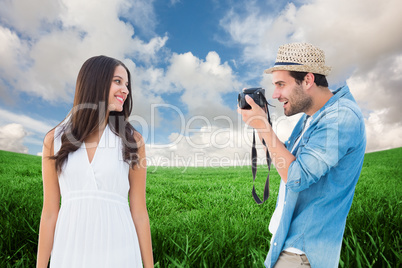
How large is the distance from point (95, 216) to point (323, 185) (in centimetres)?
151

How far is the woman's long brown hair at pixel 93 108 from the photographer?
7.07ft

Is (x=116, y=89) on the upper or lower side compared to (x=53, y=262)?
upper

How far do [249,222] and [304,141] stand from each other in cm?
294

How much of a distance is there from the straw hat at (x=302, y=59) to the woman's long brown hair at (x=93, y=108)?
4.07ft

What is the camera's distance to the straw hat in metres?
2.13

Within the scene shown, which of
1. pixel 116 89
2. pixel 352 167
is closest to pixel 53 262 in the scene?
pixel 116 89

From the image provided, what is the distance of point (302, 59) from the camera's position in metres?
2.16

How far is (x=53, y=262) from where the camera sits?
1.94 meters

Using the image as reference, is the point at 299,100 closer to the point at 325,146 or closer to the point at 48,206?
the point at 325,146

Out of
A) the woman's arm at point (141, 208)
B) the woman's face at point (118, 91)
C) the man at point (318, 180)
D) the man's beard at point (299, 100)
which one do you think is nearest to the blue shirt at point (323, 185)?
the man at point (318, 180)

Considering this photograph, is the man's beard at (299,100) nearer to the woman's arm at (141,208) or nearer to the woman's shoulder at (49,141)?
the woman's arm at (141,208)

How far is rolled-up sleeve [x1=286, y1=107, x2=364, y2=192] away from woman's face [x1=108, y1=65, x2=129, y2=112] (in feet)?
4.41

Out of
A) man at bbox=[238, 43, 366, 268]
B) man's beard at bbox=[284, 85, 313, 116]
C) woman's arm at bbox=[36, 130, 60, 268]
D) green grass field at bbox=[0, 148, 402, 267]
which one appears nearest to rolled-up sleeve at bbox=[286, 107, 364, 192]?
man at bbox=[238, 43, 366, 268]

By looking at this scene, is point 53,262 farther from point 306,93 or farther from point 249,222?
point 249,222
